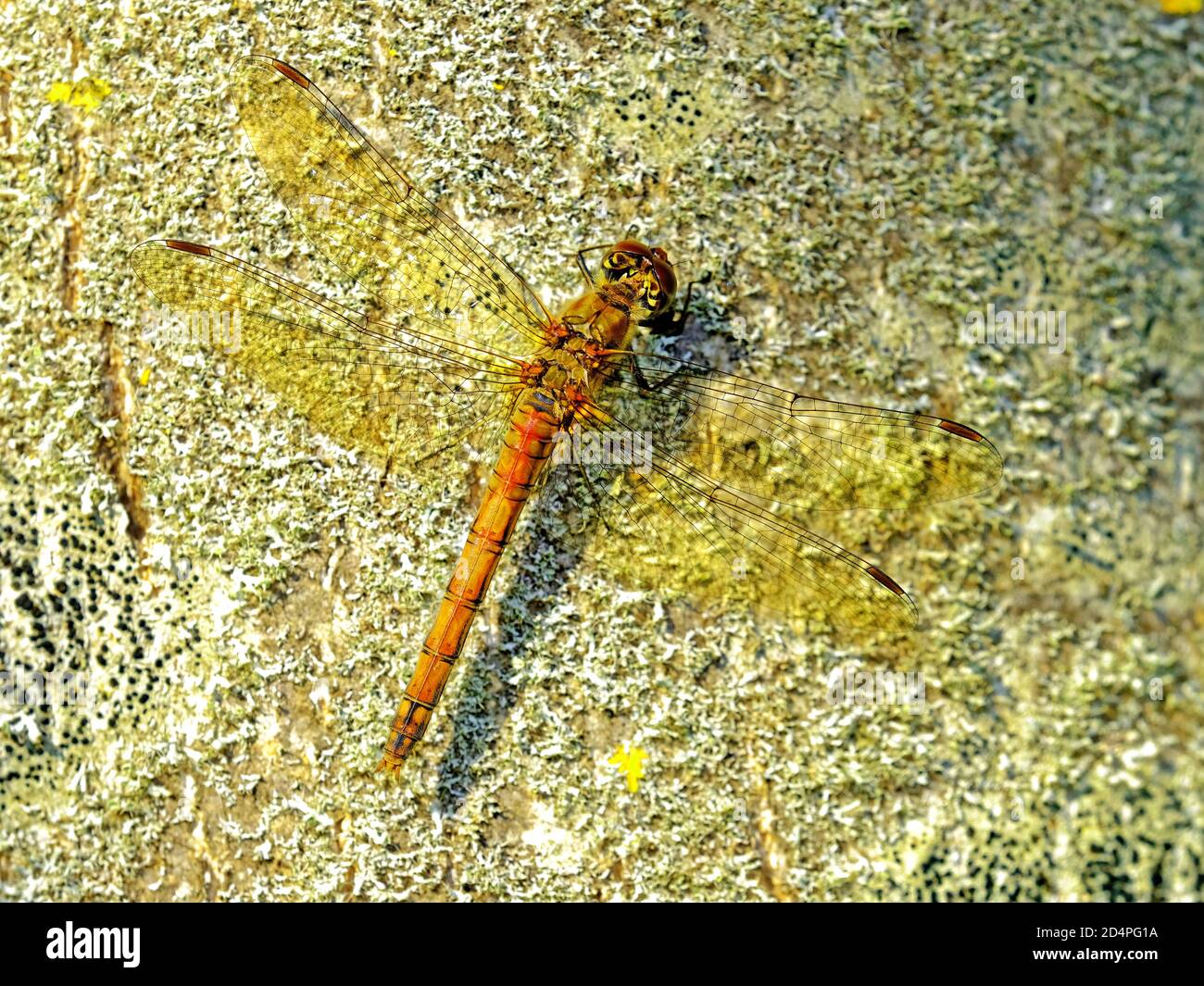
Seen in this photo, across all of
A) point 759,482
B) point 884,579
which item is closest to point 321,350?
point 759,482

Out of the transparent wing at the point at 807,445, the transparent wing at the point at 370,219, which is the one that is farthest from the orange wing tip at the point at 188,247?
the transparent wing at the point at 807,445

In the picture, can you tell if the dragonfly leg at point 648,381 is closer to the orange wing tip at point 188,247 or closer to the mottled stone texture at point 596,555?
the mottled stone texture at point 596,555

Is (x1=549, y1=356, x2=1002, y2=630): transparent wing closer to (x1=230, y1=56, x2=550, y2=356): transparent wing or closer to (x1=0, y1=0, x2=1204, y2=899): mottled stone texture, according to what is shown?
(x1=0, y1=0, x2=1204, y2=899): mottled stone texture

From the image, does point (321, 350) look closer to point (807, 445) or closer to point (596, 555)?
point (596, 555)

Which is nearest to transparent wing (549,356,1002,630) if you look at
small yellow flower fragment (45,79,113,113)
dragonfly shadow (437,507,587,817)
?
dragonfly shadow (437,507,587,817)
